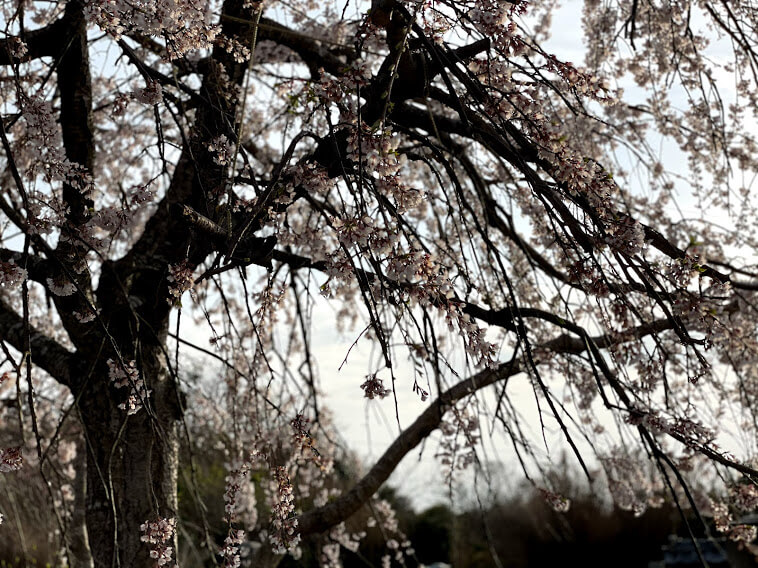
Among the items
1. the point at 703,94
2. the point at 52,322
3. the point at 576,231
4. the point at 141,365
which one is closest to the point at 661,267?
the point at 576,231

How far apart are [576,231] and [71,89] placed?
2.11 metres

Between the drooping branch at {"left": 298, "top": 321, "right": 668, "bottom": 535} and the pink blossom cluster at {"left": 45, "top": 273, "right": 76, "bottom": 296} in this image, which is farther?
the drooping branch at {"left": 298, "top": 321, "right": 668, "bottom": 535}

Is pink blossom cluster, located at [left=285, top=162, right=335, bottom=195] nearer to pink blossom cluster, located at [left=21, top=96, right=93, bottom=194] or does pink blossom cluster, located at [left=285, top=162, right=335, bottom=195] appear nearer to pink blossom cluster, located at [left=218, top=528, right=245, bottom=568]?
pink blossom cluster, located at [left=21, top=96, right=93, bottom=194]

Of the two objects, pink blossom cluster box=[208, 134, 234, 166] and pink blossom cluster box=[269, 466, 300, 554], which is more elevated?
pink blossom cluster box=[208, 134, 234, 166]

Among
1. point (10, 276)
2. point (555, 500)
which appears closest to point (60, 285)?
point (10, 276)

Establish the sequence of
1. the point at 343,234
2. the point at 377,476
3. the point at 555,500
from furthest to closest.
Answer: the point at 377,476 < the point at 555,500 < the point at 343,234

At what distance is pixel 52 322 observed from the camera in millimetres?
4938

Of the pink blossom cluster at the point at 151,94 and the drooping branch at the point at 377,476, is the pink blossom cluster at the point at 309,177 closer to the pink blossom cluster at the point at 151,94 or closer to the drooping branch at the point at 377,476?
the pink blossom cluster at the point at 151,94

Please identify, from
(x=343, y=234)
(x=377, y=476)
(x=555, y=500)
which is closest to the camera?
(x=343, y=234)

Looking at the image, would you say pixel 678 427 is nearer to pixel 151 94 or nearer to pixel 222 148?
pixel 222 148

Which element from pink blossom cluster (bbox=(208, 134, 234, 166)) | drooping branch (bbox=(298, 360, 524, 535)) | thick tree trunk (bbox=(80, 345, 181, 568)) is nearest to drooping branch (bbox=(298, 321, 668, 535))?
drooping branch (bbox=(298, 360, 524, 535))

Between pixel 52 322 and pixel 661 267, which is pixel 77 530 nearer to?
pixel 52 322

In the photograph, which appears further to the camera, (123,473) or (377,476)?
(377,476)

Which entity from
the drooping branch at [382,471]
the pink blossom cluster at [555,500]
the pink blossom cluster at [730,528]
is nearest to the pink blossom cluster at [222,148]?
the drooping branch at [382,471]
